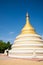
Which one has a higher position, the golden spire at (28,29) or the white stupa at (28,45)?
the golden spire at (28,29)

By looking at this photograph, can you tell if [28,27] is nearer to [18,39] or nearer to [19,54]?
[18,39]

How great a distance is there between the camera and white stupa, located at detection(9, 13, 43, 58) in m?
24.8

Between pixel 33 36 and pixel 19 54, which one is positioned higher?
pixel 33 36

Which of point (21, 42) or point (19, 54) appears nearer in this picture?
point (19, 54)

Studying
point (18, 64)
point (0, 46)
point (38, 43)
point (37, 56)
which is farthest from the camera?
point (0, 46)

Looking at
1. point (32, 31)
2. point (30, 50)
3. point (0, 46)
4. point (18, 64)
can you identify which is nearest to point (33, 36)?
point (32, 31)

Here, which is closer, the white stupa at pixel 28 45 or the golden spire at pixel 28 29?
the white stupa at pixel 28 45

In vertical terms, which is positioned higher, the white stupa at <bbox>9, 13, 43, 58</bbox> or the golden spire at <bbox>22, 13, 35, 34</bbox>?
the golden spire at <bbox>22, 13, 35, 34</bbox>

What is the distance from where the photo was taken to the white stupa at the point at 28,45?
978 inches

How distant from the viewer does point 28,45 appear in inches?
1020

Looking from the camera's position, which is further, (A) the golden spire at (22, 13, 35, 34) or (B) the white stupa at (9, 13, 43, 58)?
(A) the golden spire at (22, 13, 35, 34)

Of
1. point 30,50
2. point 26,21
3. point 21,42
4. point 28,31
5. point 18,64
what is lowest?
point 18,64

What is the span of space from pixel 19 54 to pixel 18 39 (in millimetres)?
4068

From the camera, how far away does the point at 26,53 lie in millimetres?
24859
